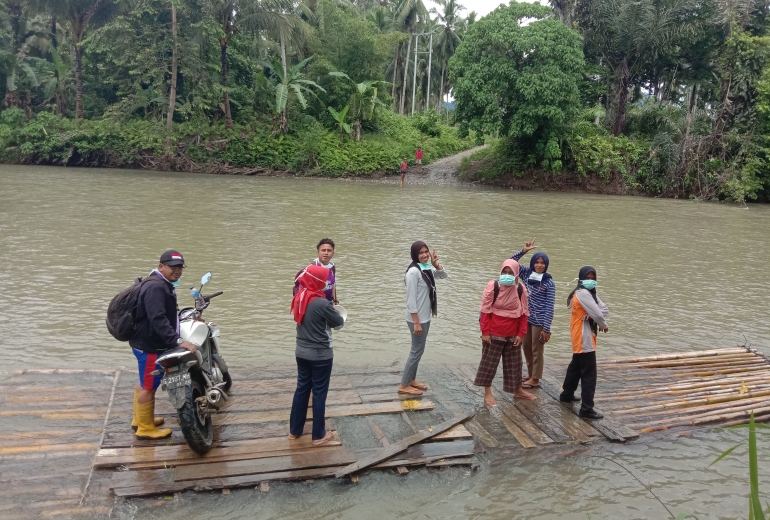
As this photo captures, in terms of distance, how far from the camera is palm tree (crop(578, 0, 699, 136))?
27.1 meters

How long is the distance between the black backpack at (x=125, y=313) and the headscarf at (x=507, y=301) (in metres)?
2.83

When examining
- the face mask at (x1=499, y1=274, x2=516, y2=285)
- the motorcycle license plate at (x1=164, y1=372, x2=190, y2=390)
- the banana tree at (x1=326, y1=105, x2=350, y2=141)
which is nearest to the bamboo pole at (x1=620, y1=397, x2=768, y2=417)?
the face mask at (x1=499, y1=274, x2=516, y2=285)

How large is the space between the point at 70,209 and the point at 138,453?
45.8 ft

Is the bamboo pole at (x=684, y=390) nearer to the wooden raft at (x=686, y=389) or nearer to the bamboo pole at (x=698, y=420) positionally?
the wooden raft at (x=686, y=389)

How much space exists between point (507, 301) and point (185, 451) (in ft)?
9.65

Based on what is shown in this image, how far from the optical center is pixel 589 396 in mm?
5211

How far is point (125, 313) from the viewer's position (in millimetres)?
4133

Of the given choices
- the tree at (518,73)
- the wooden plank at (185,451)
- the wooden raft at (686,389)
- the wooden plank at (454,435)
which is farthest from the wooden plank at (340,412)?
the tree at (518,73)

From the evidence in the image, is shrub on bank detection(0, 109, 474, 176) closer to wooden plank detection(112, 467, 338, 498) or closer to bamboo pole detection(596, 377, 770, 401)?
bamboo pole detection(596, 377, 770, 401)

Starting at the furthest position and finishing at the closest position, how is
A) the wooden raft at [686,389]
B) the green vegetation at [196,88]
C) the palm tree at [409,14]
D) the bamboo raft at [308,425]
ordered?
the palm tree at [409,14]
the green vegetation at [196,88]
the wooden raft at [686,389]
the bamboo raft at [308,425]

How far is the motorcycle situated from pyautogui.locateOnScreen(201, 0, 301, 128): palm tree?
25103 millimetres

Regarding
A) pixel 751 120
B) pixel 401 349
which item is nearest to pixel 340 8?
pixel 751 120

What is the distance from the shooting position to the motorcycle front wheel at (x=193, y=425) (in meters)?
4.02

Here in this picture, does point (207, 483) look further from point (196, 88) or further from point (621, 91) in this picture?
point (621, 91)
